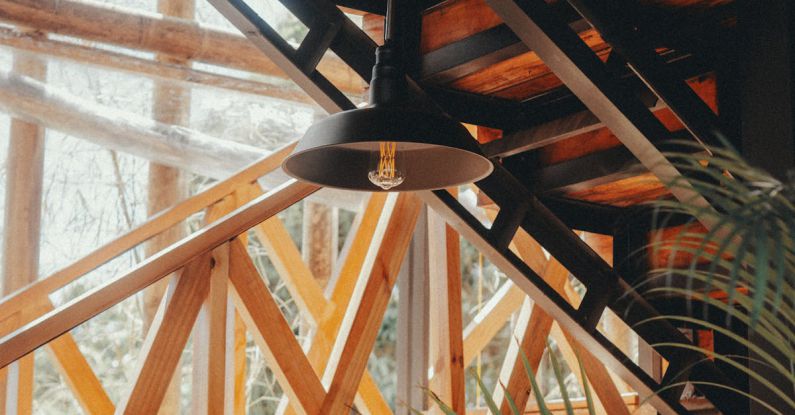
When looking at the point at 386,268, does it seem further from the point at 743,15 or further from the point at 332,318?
the point at 743,15

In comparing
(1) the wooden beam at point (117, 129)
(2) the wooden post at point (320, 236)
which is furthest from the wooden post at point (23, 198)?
(2) the wooden post at point (320, 236)

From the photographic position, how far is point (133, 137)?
22.6 feet

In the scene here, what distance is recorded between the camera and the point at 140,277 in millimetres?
2684

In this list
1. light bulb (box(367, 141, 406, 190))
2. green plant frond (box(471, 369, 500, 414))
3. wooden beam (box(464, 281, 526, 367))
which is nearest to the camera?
green plant frond (box(471, 369, 500, 414))

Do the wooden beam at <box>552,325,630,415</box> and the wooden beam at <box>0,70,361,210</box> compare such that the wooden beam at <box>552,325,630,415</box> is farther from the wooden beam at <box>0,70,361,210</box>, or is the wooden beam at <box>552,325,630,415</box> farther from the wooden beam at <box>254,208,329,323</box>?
the wooden beam at <box>0,70,361,210</box>

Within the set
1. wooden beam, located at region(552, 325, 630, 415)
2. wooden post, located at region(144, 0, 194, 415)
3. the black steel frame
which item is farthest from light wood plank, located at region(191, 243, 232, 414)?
wooden post, located at region(144, 0, 194, 415)

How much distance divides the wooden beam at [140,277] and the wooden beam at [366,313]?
473mm

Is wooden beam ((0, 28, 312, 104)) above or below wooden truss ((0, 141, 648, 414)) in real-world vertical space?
above

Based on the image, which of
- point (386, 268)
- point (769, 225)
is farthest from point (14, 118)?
point (769, 225)

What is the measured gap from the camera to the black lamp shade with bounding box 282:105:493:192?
2.07m

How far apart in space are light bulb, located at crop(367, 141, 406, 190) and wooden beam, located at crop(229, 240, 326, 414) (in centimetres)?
78

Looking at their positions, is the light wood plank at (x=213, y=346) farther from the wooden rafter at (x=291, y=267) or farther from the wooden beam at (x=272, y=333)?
the wooden rafter at (x=291, y=267)

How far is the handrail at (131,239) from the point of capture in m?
3.40

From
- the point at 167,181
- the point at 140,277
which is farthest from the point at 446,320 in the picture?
the point at 167,181
